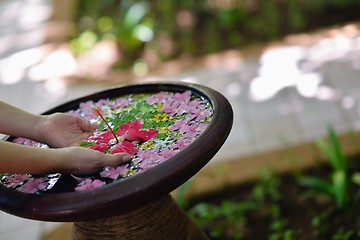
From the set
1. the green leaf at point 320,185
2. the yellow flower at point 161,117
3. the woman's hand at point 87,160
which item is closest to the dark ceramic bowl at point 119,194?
the woman's hand at point 87,160

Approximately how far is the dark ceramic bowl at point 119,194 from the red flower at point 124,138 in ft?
0.72

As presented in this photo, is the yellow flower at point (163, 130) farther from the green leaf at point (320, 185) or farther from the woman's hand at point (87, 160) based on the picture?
the green leaf at point (320, 185)

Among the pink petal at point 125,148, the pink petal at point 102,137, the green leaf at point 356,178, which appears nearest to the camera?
the pink petal at point 125,148

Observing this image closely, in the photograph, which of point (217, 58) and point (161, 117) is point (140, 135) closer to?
point (161, 117)

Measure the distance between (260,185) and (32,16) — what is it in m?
4.02

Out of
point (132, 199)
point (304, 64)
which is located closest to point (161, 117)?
point (132, 199)

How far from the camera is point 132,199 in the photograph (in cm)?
157

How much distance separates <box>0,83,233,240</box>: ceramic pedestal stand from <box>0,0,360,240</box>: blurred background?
1.46 meters

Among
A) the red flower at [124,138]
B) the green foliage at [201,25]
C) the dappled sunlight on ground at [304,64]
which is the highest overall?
the red flower at [124,138]

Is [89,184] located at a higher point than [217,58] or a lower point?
higher

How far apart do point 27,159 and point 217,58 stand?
321 cm

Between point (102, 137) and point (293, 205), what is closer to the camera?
point (102, 137)

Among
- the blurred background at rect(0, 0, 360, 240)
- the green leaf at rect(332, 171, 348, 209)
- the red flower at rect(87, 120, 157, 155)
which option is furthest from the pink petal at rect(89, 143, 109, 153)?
the blurred background at rect(0, 0, 360, 240)

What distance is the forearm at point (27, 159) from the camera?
1.70m
